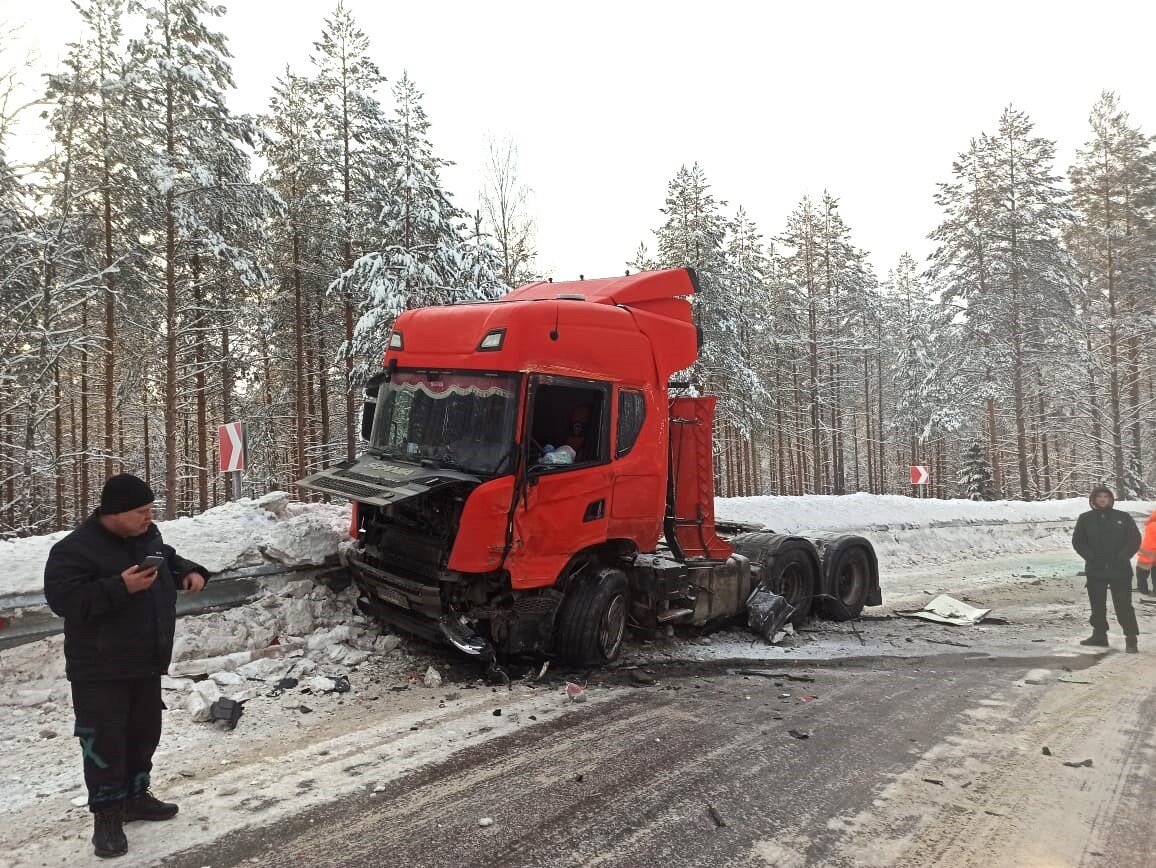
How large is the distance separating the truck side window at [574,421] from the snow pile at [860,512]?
809 centimetres

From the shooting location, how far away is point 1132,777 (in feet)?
13.6

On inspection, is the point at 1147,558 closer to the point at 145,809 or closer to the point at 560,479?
the point at 560,479

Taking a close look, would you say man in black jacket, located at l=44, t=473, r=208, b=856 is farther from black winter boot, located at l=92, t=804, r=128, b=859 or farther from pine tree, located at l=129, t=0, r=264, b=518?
pine tree, located at l=129, t=0, r=264, b=518

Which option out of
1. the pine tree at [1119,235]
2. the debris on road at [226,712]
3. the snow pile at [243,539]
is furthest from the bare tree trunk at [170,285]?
the pine tree at [1119,235]

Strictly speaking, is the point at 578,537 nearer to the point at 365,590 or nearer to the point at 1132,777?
the point at 365,590

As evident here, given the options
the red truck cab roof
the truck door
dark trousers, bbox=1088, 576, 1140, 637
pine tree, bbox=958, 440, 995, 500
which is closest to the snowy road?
dark trousers, bbox=1088, 576, 1140, 637

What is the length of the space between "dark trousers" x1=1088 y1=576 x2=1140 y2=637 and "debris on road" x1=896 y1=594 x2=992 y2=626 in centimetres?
144

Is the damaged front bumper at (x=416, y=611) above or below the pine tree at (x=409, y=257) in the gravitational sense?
below

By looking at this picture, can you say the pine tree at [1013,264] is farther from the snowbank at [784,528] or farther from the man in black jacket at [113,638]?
the man in black jacket at [113,638]

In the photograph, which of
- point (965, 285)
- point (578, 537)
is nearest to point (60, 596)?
point (578, 537)

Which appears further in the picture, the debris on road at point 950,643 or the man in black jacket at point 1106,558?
the debris on road at point 950,643

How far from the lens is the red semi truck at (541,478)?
5453 mm

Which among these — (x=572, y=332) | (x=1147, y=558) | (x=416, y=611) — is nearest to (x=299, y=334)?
(x=572, y=332)

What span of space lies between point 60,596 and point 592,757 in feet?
10.3
